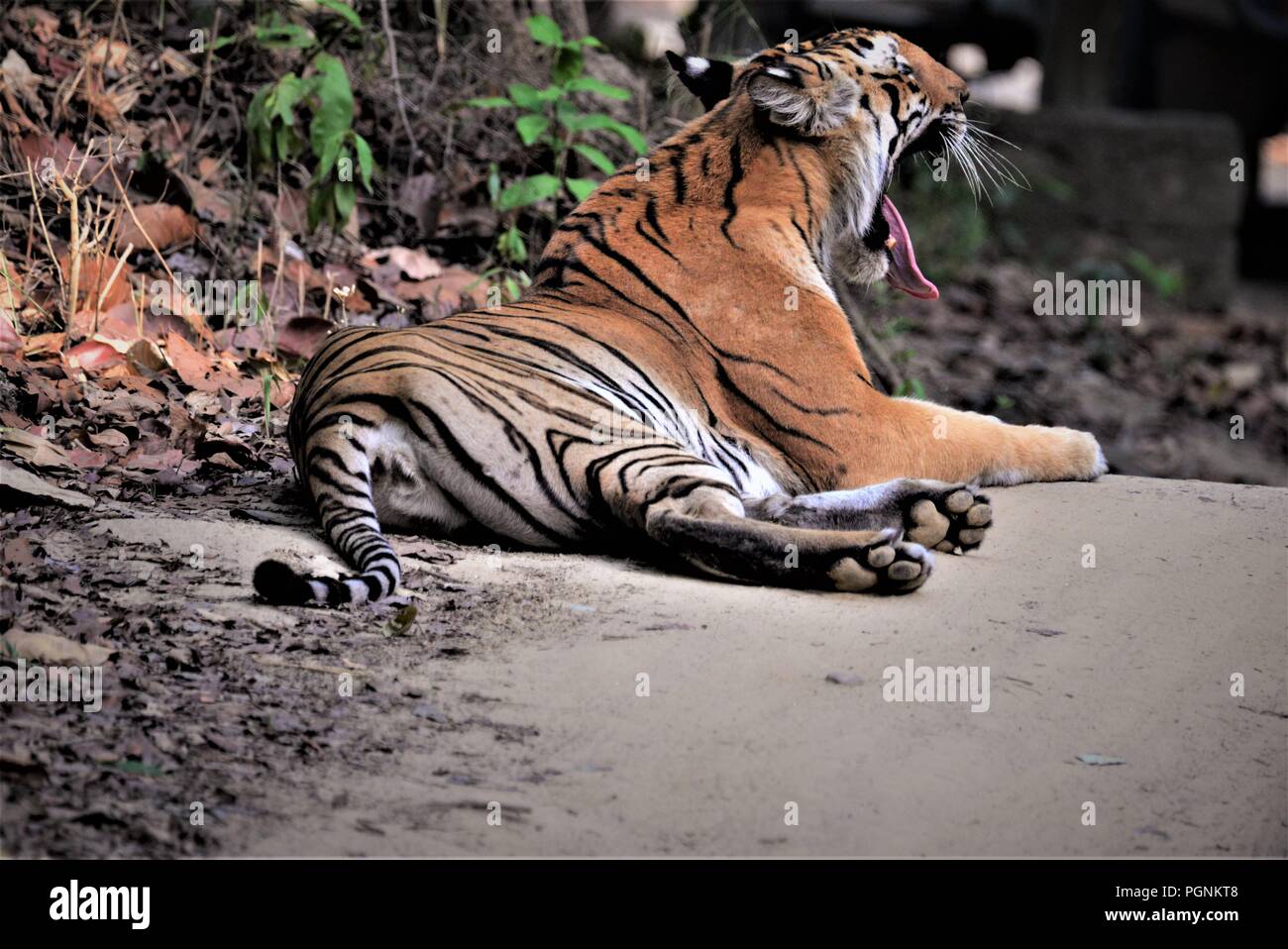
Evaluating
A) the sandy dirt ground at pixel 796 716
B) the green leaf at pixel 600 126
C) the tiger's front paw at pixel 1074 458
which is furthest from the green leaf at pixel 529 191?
the sandy dirt ground at pixel 796 716

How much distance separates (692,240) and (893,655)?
1.96 metres

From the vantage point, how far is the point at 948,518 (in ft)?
14.8

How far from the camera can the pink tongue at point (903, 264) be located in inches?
226

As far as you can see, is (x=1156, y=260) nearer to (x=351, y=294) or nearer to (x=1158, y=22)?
(x=1158, y=22)

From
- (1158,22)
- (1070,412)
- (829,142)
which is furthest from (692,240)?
(1158,22)

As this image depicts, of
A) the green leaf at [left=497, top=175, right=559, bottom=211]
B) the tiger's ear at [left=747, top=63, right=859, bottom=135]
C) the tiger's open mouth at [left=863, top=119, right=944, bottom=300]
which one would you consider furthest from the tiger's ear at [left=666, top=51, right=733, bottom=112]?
the green leaf at [left=497, top=175, right=559, bottom=211]

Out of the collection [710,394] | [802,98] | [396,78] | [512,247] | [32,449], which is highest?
[396,78]

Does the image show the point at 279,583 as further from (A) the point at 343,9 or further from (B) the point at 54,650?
(A) the point at 343,9

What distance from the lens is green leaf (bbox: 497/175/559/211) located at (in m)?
6.80

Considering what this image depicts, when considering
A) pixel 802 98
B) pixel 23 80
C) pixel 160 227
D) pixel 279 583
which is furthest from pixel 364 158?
pixel 279 583

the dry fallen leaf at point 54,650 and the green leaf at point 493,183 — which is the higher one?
the green leaf at point 493,183

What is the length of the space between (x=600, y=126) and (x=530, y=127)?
32cm

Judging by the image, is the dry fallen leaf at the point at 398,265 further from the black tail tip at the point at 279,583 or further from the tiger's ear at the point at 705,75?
the black tail tip at the point at 279,583

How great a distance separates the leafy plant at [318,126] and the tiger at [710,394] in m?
1.59
